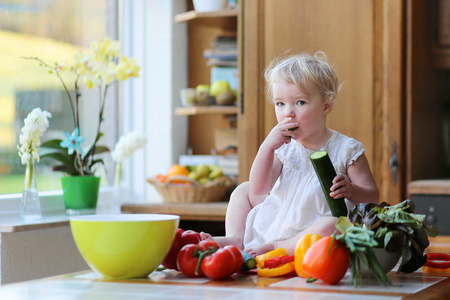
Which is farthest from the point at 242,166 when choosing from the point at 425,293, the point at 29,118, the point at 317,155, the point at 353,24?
the point at 425,293

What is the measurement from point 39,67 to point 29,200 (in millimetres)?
661

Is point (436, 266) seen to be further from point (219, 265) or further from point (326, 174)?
point (219, 265)

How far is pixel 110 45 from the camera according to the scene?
8.68 ft

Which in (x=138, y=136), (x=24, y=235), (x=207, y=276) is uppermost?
(x=138, y=136)

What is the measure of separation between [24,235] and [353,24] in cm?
Answer: 148

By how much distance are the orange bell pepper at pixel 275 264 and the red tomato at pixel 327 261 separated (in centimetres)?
8

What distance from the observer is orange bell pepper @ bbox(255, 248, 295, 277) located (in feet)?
3.67

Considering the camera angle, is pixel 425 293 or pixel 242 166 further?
pixel 242 166

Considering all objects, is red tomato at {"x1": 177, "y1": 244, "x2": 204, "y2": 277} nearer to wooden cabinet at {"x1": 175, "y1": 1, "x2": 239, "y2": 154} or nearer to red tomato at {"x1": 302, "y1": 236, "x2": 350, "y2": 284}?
red tomato at {"x1": 302, "y1": 236, "x2": 350, "y2": 284}

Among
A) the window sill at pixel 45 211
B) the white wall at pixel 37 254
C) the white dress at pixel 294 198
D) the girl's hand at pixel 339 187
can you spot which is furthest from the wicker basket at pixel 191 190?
the girl's hand at pixel 339 187

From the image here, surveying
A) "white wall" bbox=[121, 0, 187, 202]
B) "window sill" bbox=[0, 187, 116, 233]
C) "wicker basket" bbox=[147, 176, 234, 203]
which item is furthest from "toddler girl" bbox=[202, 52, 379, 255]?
"white wall" bbox=[121, 0, 187, 202]

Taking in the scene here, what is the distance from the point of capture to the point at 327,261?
1024mm

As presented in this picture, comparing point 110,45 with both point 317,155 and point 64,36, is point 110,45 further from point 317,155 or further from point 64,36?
point 317,155

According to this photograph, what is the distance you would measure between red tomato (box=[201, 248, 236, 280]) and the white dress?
0.34 meters
